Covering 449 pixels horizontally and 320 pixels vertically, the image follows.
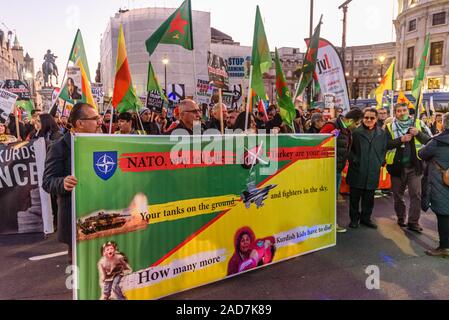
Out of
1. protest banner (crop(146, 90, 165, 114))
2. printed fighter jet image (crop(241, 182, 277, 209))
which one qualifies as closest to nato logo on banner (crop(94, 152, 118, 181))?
printed fighter jet image (crop(241, 182, 277, 209))

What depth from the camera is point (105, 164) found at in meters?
2.88

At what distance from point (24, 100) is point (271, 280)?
13802 millimetres

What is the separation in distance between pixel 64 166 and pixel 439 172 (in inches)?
173

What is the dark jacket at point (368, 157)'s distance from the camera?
18.7 ft

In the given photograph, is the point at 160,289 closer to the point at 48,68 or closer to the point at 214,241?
the point at 214,241

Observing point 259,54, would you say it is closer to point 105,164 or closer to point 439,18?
point 105,164

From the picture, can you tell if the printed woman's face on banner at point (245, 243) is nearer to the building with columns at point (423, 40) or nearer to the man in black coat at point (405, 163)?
the man in black coat at point (405, 163)

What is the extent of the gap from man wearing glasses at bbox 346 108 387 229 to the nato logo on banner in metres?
4.14

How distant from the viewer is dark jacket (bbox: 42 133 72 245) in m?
3.15

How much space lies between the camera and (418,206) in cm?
570

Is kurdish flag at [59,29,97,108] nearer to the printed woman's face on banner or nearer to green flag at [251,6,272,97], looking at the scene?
green flag at [251,6,272,97]

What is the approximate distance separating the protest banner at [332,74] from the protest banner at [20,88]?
1188 centimetres

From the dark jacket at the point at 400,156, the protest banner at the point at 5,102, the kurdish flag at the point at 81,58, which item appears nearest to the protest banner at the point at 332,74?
the dark jacket at the point at 400,156
